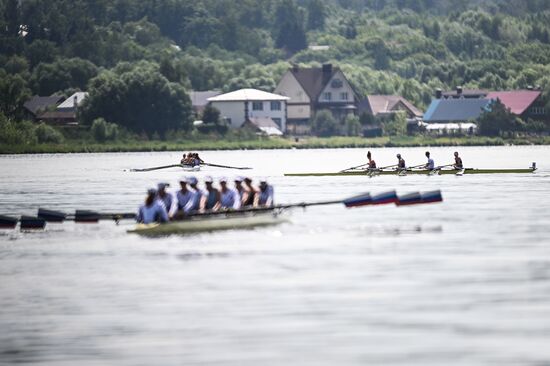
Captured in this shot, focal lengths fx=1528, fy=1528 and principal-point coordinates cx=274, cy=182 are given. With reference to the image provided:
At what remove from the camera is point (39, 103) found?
195625mm

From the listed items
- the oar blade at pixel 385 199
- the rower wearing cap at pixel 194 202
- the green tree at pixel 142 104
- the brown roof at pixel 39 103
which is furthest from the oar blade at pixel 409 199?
the brown roof at pixel 39 103

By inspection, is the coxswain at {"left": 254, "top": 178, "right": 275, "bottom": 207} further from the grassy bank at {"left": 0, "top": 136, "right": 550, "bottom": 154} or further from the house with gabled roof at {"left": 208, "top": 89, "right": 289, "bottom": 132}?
the house with gabled roof at {"left": 208, "top": 89, "right": 289, "bottom": 132}

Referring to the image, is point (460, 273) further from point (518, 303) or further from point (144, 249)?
point (144, 249)

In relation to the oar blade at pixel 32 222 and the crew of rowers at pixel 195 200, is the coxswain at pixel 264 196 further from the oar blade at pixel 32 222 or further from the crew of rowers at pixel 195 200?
the oar blade at pixel 32 222

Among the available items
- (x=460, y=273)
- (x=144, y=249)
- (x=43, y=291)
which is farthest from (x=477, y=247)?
(x=43, y=291)

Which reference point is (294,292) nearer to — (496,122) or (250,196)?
(250,196)

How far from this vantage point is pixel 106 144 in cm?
15888

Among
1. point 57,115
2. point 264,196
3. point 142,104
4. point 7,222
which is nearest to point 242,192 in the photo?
point 264,196

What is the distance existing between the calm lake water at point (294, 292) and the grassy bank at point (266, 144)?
95.9m

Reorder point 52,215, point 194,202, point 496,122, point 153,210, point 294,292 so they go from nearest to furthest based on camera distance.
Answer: point 294,292 → point 153,210 → point 194,202 → point 52,215 → point 496,122

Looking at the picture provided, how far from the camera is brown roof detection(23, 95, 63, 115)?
191 metres

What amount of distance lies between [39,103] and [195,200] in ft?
493

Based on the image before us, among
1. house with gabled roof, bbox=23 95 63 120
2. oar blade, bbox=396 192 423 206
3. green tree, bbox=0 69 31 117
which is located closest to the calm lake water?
oar blade, bbox=396 192 423 206

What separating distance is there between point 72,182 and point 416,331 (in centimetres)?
6240
